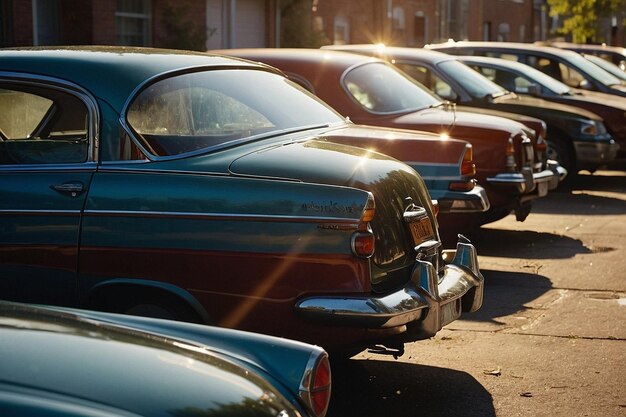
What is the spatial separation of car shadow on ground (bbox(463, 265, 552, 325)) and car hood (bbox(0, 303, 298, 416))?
15.4 feet

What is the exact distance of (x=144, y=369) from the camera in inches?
133

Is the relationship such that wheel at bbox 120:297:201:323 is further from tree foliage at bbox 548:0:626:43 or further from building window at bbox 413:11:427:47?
tree foliage at bbox 548:0:626:43

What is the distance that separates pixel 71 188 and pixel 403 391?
2.05 metres

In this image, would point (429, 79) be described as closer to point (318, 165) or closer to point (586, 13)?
point (318, 165)

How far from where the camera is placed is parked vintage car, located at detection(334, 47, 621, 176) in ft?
45.1

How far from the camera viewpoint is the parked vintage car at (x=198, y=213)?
18.7 feet

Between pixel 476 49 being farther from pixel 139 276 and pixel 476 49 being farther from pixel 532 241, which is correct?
pixel 139 276

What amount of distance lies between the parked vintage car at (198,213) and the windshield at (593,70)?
13276 mm

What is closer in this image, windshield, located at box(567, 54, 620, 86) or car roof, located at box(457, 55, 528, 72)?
car roof, located at box(457, 55, 528, 72)

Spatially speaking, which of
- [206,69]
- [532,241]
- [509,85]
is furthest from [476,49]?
[206,69]

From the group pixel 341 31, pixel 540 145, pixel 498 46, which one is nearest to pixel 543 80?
pixel 498 46

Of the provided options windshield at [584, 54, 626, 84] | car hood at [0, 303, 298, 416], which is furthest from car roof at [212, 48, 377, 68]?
windshield at [584, 54, 626, 84]

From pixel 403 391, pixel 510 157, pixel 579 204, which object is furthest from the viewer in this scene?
pixel 579 204

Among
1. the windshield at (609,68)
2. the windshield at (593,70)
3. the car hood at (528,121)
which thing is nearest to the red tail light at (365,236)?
the car hood at (528,121)
